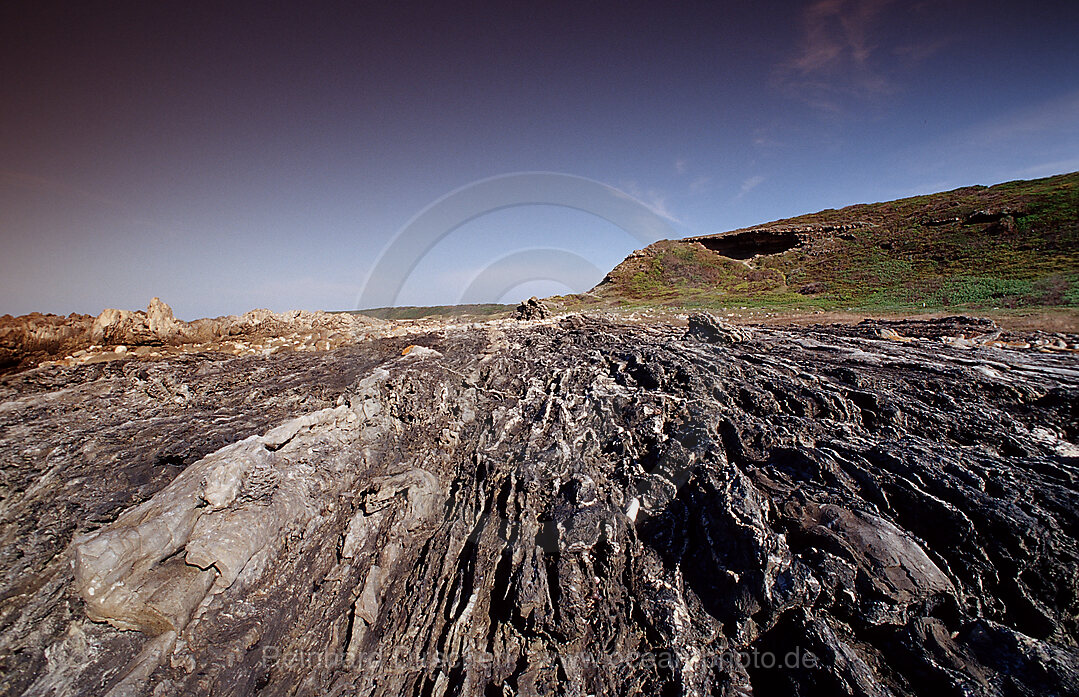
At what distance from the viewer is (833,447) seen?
6113mm

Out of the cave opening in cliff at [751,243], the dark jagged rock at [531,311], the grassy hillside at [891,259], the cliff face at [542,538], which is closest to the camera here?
the cliff face at [542,538]

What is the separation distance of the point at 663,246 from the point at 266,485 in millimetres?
51700

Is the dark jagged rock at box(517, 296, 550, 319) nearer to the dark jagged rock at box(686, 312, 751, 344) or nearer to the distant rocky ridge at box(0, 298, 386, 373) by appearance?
the dark jagged rock at box(686, 312, 751, 344)

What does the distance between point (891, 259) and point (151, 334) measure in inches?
1896

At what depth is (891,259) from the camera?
111 feet

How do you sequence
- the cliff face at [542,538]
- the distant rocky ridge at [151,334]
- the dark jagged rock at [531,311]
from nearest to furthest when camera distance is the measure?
the cliff face at [542,538]
the distant rocky ridge at [151,334]
the dark jagged rock at [531,311]

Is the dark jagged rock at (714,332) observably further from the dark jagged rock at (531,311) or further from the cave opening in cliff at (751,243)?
the cave opening in cliff at (751,243)

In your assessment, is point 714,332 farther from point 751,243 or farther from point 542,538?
point 751,243

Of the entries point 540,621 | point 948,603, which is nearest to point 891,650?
point 948,603

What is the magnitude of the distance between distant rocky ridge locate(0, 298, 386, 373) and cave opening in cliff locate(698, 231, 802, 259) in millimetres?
48518

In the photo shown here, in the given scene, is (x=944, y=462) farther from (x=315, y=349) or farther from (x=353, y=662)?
(x=315, y=349)

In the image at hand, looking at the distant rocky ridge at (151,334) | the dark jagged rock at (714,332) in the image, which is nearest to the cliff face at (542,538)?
the distant rocky ridge at (151,334)

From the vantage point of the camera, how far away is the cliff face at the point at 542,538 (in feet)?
13.2

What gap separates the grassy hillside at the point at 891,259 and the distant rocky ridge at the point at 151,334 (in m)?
26.4
